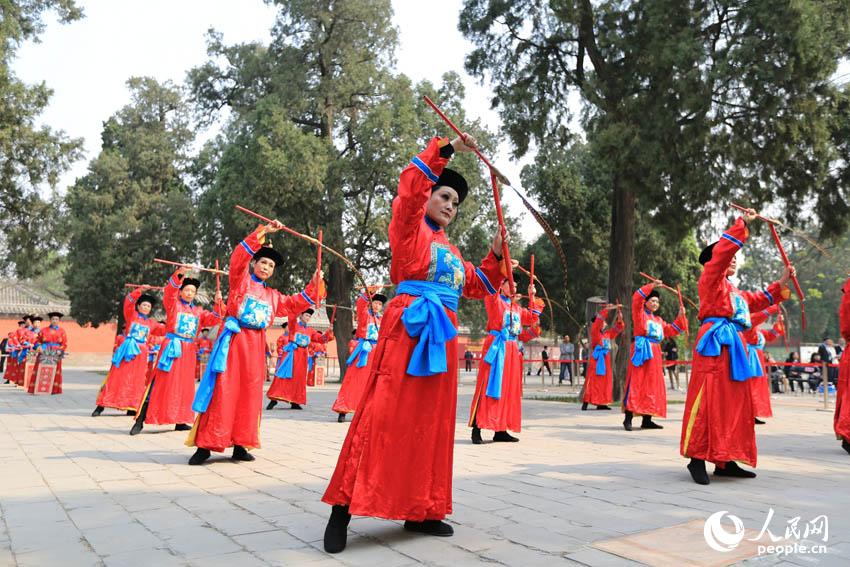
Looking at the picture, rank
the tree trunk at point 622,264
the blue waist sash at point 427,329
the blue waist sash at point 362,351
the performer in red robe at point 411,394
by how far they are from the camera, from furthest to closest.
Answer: the tree trunk at point 622,264, the blue waist sash at point 362,351, the blue waist sash at point 427,329, the performer in red robe at point 411,394

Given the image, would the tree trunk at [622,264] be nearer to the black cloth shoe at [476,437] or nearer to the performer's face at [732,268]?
the black cloth shoe at [476,437]

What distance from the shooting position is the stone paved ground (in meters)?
3.31

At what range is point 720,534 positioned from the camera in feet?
11.6

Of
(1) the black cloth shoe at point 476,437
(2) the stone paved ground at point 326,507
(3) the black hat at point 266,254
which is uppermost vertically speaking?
(3) the black hat at point 266,254

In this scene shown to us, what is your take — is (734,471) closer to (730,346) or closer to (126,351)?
(730,346)

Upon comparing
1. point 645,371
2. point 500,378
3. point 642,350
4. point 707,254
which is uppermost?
point 707,254

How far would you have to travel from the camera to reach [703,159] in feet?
36.8

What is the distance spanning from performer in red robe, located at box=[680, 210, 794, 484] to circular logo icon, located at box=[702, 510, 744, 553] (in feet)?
4.93

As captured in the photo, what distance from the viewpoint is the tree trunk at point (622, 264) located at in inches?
541

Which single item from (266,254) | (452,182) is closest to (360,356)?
(266,254)

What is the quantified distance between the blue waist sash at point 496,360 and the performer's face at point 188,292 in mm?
3745

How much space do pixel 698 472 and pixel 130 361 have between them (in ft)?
27.2

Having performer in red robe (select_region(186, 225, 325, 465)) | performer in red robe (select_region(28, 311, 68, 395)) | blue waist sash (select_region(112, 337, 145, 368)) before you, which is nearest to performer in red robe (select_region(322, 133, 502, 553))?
performer in red robe (select_region(186, 225, 325, 465))
